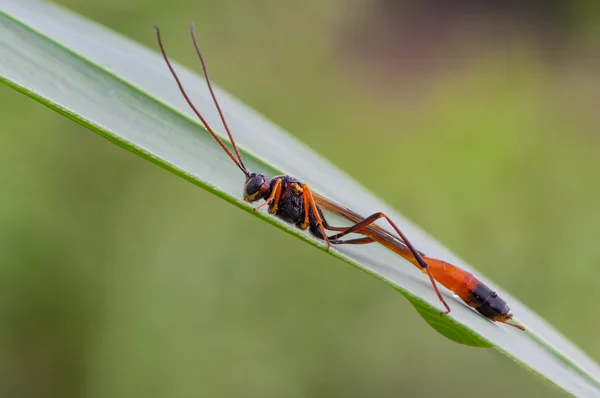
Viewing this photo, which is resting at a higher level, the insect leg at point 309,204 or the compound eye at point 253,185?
the insect leg at point 309,204

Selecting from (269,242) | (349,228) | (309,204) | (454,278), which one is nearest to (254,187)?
(309,204)

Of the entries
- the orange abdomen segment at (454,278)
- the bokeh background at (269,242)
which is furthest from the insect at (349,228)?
the bokeh background at (269,242)

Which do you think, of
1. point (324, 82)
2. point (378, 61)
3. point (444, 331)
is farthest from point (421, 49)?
point (444, 331)

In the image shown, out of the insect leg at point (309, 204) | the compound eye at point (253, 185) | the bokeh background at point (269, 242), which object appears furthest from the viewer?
the bokeh background at point (269, 242)

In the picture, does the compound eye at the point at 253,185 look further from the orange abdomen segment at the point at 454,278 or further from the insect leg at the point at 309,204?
the orange abdomen segment at the point at 454,278

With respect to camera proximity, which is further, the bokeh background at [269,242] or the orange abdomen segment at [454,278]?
the bokeh background at [269,242]

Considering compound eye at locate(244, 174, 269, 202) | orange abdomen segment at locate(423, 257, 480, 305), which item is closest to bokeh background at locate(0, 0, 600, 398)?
orange abdomen segment at locate(423, 257, 480, 305)

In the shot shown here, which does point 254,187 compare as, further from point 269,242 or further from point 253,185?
point 269,242
